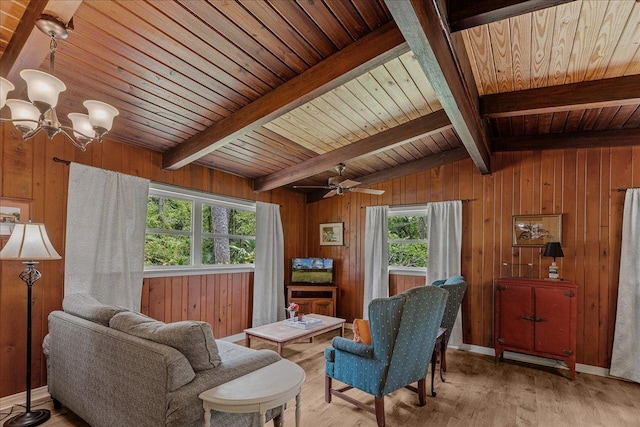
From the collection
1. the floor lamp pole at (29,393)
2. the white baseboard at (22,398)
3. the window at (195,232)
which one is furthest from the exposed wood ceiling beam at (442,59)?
the white baseboard at (22,398)

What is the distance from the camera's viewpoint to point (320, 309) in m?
5.24

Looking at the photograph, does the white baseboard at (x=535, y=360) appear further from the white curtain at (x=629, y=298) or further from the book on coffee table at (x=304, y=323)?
the book on coffee table at (x=304, y=323)

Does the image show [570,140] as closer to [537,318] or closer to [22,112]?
[537,318]

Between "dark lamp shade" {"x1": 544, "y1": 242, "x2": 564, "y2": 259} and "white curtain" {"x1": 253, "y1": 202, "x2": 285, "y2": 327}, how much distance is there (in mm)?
3663

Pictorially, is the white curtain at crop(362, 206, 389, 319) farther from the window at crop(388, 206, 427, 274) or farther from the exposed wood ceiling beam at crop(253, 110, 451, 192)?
the exposed wood ceiling beam at crop(253, 110, 451, 192)

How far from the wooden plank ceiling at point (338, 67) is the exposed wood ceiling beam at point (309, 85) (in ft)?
0.03

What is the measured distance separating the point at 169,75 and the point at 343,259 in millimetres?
4091

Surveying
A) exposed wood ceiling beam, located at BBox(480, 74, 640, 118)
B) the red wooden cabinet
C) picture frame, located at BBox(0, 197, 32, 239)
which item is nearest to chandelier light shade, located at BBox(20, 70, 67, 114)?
picture frame, located at BBox(0, 197, 32, 239)

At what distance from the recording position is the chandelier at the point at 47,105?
163cm

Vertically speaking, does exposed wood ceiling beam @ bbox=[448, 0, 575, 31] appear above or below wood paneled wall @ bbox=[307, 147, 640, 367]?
above

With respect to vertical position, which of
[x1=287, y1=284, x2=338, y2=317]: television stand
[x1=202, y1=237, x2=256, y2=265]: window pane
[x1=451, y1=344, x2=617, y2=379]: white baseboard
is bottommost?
[x1=451, y1=344, x2=617, y2=379]: white baseboard

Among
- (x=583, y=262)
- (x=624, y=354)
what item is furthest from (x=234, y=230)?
(x=624, y=354)

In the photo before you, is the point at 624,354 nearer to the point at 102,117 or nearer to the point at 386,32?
the point at 386,32

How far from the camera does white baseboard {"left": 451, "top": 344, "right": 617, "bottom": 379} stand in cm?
376
